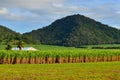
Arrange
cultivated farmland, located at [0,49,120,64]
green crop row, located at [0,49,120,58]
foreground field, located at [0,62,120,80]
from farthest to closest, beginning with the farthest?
cultivated farmland, located at [0,49,120,64] → green crop row, located at [0,49,120,58] → foreground field, located at [0,62,120,80]

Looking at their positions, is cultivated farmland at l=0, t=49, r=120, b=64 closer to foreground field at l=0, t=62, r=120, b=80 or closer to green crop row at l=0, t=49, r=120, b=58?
green crop row at l=0, t=49, r=120, b=58

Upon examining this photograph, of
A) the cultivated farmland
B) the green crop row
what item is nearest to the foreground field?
the green crop row

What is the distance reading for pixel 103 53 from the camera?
85.1 m

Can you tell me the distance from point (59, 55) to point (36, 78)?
159ft

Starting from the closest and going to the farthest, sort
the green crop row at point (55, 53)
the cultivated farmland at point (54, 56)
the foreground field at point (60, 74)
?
1. the foreground field at point (60, 74)
2. the green crop row at point (55, 53)
3. the cultivated farmland at point (54, 56)

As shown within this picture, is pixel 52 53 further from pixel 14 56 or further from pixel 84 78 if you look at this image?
pixel 84 78

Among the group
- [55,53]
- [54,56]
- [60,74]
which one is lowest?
[60,74]

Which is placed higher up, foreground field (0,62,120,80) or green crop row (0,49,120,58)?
green crop row (0,49,120,58)

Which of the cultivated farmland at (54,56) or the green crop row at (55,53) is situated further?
the cultivated farmland at (54,56)

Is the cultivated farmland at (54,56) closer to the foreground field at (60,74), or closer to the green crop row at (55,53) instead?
the green crop row at (55,53)

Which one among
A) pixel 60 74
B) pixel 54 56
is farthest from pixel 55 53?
pixel 60 74

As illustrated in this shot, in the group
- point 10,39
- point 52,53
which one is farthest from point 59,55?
point 10,39

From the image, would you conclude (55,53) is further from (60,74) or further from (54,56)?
(60,74)

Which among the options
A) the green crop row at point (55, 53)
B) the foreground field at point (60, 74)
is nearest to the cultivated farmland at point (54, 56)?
the green crop row at point (55, 53)
